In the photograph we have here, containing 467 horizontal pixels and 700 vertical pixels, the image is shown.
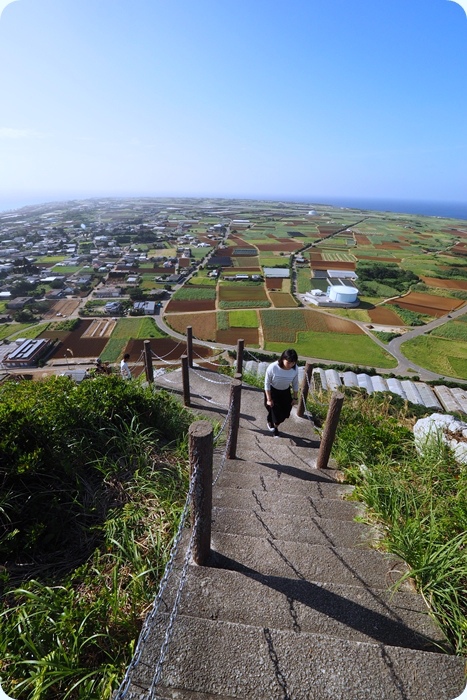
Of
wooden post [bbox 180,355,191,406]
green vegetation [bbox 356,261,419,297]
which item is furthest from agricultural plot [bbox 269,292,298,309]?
wooden post [bbox 180,355,191,406]

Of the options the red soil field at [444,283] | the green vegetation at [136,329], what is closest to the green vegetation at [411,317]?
the red soil field at [444,283]

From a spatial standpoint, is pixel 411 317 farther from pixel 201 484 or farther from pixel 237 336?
pixel 201 484

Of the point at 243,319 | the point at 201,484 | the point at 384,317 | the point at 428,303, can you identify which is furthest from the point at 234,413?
the point at 428,303

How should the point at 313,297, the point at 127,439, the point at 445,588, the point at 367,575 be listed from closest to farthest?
the point at 445,588 < the point at 367,575 < the point at 127,439 < the point at 313,297

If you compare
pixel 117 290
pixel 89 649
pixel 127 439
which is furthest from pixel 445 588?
pixel 117 290

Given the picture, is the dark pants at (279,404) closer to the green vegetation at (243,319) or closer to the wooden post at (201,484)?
the wooden post at (201,484)

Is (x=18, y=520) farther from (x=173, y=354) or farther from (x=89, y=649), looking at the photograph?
(x=173, y=354)
